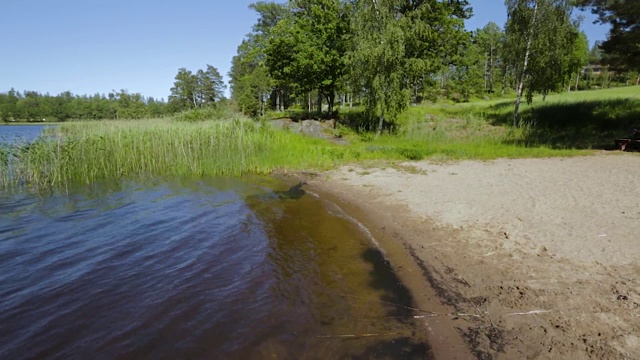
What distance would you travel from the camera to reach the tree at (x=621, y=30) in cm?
1567

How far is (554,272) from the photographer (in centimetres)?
493

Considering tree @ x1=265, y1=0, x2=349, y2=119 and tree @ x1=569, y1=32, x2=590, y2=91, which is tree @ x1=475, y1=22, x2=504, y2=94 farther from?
tree @ x1=265, y1=0, x2=349, y2=119

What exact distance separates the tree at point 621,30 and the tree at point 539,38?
4.38 ft

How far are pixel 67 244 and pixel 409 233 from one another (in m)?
6.70

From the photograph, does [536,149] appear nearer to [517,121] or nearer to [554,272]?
[517,121]

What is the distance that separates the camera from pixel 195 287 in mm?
5383

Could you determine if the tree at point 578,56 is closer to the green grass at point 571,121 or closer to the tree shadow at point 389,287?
the green grass at point 571,121

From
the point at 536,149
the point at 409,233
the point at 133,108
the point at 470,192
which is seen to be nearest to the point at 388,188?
the point at 470,192

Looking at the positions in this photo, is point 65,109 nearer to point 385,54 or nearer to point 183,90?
point 183,90

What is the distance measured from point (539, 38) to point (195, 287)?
22.1 m

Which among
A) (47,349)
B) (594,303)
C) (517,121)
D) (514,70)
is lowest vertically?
(47,349)

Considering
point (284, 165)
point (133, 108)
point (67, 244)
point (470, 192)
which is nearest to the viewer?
point (67, 244)

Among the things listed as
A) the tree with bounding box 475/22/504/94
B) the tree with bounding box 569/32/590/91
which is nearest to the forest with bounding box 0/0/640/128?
the tree with bounding box 569/32/590/91

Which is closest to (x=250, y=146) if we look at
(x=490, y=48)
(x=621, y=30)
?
(x=621, y=30)
